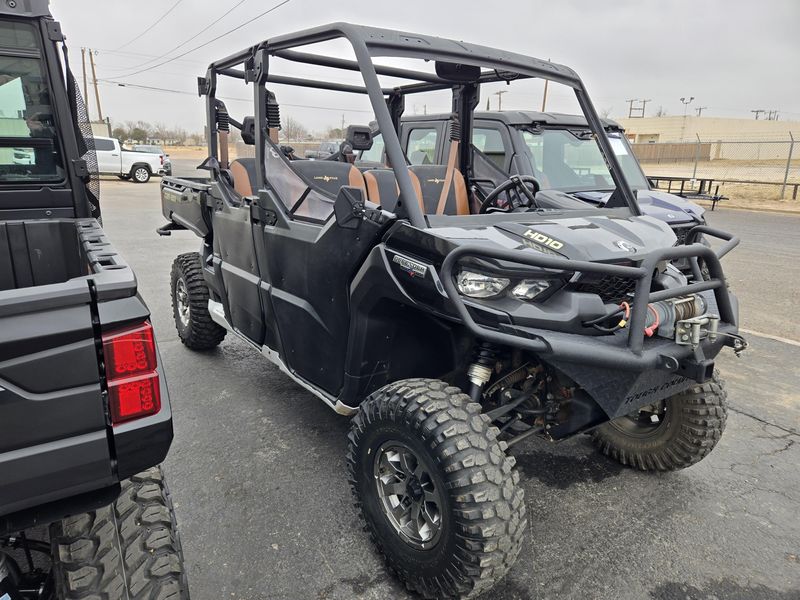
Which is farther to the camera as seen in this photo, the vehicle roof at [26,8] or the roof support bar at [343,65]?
the roof support bar at [343,65]

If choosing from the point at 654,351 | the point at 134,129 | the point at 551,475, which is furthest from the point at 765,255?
the point at 134,129

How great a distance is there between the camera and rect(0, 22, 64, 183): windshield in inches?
125

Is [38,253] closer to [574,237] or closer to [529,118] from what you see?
[574,237]

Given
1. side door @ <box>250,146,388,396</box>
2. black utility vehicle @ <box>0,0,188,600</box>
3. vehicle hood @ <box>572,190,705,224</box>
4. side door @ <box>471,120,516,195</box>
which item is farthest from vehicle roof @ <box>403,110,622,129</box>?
black utility vehicle @ <box>0,0,188,600</box>

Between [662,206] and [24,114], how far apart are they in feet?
21.7

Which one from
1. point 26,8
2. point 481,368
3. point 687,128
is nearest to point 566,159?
point 481,368

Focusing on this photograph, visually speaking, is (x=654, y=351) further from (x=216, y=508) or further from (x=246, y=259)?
(x=246, y=259)

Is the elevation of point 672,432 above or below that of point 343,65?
below

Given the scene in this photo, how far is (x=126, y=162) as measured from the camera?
22.8 meters

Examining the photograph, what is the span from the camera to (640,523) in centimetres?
275

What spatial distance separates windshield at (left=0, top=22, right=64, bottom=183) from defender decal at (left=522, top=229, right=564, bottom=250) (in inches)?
108

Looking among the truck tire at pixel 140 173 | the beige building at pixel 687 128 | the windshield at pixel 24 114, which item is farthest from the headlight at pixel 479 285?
the beige building at pixel 687 128

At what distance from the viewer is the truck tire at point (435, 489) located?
200cm

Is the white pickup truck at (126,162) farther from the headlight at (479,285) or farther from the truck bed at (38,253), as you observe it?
the headlight at (479,285)
